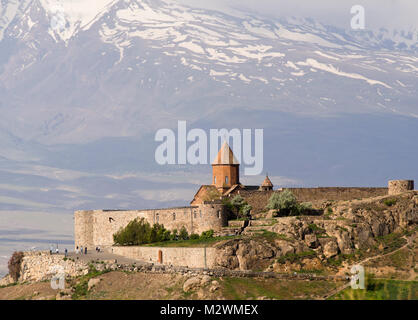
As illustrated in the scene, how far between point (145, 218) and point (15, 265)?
500 inches

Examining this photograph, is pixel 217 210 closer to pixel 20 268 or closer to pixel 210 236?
pixel 210 236

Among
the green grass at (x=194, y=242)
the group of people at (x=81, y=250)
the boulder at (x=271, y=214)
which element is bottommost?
the group of people at (x=81, y=250)

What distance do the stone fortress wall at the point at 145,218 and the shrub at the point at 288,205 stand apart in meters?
5.03

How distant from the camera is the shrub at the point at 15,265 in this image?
291 ft

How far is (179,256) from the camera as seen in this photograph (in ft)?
257

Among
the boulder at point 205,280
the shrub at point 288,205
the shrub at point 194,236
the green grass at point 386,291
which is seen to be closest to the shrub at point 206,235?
the shrub at point 194,236

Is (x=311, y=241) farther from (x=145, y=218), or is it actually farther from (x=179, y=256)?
(x=145, y=218)

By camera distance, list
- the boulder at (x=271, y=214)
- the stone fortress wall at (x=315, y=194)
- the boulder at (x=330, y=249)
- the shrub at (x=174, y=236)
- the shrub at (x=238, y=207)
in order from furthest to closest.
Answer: the stone fortress wall at (x=315, y=194) → the shrub at (x=238, y=207) → the shrub at (x=174, y=236) → the boulder at (x=271, y=214) → the boulder at (x=330, y=249)

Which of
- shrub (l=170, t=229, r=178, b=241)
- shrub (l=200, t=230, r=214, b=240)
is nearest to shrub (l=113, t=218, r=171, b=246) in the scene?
shrub (l=170, t=229, r=178, b=241)

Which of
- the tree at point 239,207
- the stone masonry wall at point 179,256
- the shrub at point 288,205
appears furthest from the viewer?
the tree at point 239,207

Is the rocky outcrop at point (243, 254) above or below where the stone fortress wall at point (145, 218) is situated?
below

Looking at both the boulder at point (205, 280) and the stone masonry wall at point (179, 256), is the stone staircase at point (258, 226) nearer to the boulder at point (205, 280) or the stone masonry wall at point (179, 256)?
the stone masonry wall at point (179, 256)

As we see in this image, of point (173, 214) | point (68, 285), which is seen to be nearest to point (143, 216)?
point (173, 214)

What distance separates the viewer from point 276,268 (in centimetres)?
7556
